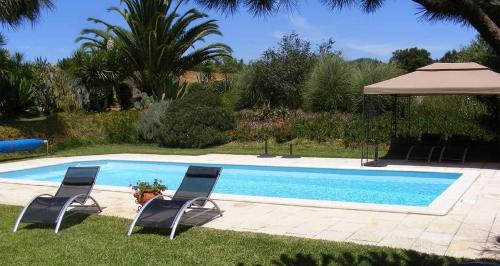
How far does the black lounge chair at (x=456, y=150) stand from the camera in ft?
44.7

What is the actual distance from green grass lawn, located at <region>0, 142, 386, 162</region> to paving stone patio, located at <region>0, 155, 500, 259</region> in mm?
6736

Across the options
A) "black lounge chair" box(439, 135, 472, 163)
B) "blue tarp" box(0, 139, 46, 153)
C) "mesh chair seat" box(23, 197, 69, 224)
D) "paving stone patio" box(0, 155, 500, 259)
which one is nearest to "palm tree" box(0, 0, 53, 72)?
"blue tarp" box(0, 139, 46, 153)

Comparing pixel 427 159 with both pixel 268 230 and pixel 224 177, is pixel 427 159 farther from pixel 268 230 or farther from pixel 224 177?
pixel 268 230

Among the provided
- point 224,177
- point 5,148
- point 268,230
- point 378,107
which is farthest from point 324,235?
point 378,107

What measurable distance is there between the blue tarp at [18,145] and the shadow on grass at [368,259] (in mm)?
12039

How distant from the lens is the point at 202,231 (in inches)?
259

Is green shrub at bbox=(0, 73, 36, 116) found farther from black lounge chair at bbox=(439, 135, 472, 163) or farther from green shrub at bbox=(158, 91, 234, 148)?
black lounge chair at bbox=(439, 135, 472, 163)

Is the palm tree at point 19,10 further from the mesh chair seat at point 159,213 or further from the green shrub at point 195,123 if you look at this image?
the mesh chair seat at point 159,213

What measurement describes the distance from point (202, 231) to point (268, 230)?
2.74 feet

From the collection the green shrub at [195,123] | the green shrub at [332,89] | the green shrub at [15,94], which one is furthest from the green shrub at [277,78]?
the green shrub at [15,94]

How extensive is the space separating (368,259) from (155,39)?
20795 millimetres

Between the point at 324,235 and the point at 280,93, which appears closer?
the point at 324,235

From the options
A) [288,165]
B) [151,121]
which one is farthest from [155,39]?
[288,165]

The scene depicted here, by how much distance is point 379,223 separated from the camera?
6.87m
